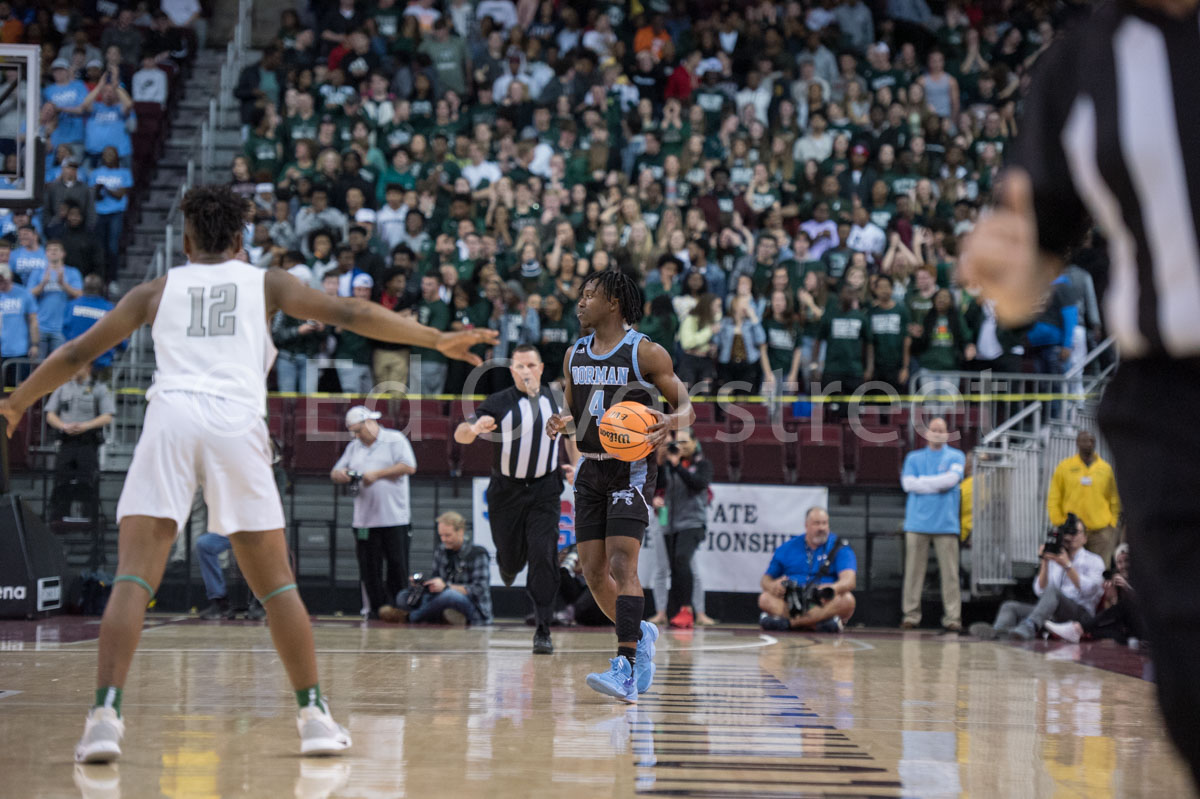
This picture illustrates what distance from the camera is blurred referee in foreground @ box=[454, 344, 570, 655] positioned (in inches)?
390

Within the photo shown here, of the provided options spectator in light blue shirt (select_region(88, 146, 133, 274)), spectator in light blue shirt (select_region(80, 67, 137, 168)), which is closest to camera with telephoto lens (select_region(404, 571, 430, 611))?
spectator in light blue shirt (select_region(88, 146, 133, 274))

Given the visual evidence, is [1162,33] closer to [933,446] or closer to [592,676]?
[592,676]

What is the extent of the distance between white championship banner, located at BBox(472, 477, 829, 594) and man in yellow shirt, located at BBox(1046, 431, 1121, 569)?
2.40 m

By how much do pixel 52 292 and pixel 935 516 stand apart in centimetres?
1064

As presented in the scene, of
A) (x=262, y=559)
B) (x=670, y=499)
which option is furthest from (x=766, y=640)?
(x=262, y=559)

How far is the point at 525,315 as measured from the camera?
48.6 ft

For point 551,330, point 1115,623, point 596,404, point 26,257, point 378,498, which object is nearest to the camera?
point 596,404

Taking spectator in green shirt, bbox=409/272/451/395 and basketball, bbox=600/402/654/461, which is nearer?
basketball, bbox=600/402/654/461

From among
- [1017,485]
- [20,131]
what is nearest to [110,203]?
[20,131]

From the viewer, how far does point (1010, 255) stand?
244 centimetres

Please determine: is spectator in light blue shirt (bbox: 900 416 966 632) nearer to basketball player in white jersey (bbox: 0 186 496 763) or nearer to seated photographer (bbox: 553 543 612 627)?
seated photographer (bbox: 553 543 612 627)

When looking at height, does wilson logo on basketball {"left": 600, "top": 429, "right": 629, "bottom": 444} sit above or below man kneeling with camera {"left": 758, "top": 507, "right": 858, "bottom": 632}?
above

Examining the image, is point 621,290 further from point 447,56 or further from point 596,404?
point 447,56

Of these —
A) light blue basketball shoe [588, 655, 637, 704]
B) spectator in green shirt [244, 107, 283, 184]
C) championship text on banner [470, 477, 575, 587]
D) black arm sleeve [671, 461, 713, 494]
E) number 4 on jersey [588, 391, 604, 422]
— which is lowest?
light blue basketball shoe [588, 655, 637, 704]
